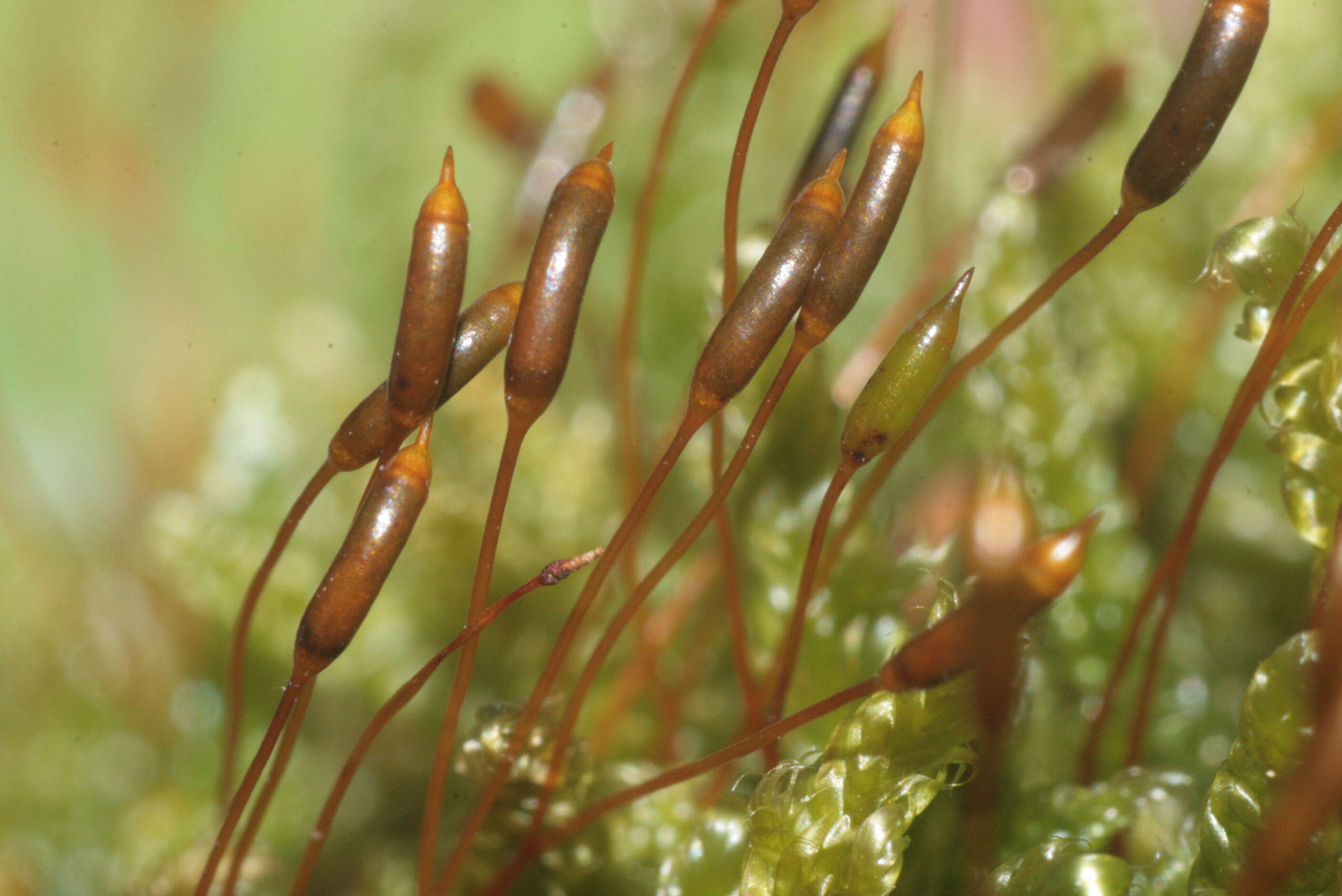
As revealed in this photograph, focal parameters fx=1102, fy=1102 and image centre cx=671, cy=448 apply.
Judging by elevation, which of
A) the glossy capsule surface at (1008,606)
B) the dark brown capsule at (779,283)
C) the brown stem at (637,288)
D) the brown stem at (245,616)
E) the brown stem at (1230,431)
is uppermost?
the brown stem at (637,288)

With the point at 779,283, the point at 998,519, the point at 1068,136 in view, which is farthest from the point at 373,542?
the point at 1068,136

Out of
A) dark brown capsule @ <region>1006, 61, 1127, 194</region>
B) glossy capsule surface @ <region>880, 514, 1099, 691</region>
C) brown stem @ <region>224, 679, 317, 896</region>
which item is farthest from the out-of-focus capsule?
brown stem @ <region>224, 679, 317, 896</region>

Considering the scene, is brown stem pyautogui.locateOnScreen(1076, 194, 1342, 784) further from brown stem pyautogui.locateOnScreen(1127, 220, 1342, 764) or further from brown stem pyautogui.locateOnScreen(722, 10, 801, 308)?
brown stem pyautogui.locateOnScreen(722, 10, 801, 308)

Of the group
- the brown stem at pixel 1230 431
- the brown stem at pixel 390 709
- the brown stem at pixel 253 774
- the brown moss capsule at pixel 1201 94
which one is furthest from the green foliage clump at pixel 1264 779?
the brown stem at pixel 253 774

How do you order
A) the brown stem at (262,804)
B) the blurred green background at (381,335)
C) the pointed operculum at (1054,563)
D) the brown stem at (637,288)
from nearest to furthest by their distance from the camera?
the pointed operculum at (1054,563)
the brown stem at (262,804)
the brown stem at (637,288)
the blurred green background at (381,335)

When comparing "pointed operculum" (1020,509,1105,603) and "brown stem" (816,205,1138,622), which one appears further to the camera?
"brown stem" (816,205,1138,622)

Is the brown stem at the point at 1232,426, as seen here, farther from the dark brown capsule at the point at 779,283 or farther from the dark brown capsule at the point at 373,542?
the dark brown capsule at the point at 373,542

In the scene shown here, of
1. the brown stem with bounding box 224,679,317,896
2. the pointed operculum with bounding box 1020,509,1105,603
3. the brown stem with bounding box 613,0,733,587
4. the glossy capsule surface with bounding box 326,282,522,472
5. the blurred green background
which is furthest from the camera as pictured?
the blurred green background

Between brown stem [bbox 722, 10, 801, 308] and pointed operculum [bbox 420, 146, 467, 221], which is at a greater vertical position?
brown stem [bbox 722, 10, 801, 308]

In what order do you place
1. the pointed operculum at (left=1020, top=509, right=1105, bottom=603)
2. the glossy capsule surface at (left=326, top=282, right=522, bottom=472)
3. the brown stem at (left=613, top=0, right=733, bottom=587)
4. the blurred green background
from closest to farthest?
the pointed operculum at (left=1020, top=509, right=1105, bottom=603), the glossy capsule surface at (left=326, top=282, right=522, bottom=472), the brown stem at (left=613, top=0, right=733, bottom=587), the blurred green background
